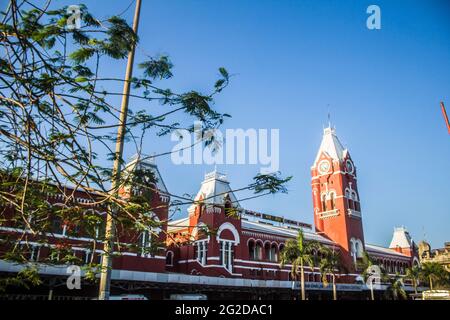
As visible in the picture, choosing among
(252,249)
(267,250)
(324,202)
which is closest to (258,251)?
(252,249)

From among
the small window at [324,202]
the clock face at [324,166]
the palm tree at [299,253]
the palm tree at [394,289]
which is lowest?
the palm tree at [394,289]

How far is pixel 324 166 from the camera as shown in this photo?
43.5 metres

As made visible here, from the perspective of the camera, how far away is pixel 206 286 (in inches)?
886

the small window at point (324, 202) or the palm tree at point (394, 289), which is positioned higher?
the small window at point (324, 202)

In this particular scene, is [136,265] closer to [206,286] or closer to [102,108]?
[206,286]

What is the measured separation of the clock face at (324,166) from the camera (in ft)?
141

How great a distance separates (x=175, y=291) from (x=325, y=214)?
24865 mm

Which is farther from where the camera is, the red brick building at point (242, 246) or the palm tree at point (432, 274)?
the palm tree at point (432, 274)

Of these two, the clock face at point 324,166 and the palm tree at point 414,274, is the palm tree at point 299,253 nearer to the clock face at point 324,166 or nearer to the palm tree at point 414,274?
the clock face at point 324,166

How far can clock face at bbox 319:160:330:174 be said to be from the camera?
141 ft

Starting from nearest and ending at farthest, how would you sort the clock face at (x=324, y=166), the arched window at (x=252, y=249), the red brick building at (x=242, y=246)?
the red brick building at (x=242, y=246), the arched window at (x=252, y=249), the clock face at (x=324, y=166)

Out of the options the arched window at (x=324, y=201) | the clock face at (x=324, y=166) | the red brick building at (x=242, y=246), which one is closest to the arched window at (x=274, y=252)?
the red brick building at (x=242, y=246)
